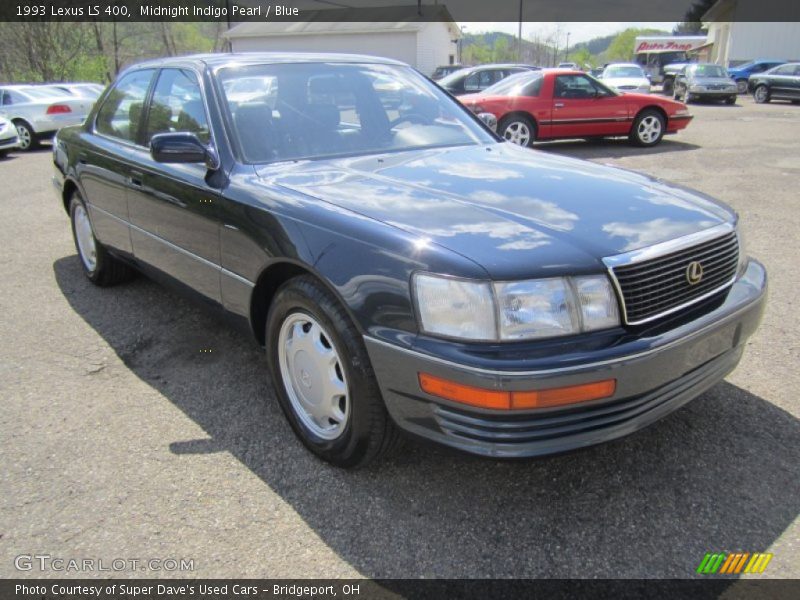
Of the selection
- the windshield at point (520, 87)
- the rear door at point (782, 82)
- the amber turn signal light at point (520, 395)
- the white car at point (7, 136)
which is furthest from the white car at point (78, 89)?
the rear door at point (782, 82)

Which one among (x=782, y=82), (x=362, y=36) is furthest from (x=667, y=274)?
(x=362, y=36)

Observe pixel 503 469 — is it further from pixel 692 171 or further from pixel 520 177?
pixel 692 171

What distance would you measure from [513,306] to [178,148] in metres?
1.78

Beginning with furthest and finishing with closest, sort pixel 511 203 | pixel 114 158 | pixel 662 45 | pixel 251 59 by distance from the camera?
pixel 662 45 < pixel 114 158 < pixel 251 59 < pixel 511 203

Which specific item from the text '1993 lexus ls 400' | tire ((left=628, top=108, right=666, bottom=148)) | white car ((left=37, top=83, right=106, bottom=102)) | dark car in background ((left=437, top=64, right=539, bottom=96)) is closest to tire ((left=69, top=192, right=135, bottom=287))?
the text '1993 lexus ls 400'

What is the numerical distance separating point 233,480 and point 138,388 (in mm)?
1077

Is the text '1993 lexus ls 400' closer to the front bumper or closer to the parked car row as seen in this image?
the front bumper

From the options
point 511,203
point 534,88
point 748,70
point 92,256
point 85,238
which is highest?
point 748,70

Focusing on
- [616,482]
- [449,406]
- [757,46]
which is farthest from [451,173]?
[757,46]

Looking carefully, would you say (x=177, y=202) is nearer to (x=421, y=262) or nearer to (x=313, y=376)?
(x=313, y=376)

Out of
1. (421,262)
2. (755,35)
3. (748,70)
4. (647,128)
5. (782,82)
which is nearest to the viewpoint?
(421,262)

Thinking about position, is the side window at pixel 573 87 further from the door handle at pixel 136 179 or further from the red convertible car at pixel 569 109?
the door handle at pixel 136 179

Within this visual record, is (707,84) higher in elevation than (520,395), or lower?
higher

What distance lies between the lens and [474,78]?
14844 millimetres
